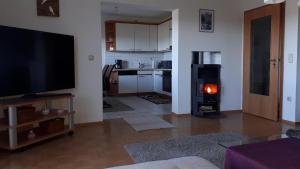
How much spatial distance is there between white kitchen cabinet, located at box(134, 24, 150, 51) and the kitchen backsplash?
0.31m

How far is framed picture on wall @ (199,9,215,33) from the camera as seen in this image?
4895mm

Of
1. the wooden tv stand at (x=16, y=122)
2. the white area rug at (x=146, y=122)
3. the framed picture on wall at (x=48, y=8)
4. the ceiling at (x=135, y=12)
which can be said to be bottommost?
the white area rug at (x=146, y=122)

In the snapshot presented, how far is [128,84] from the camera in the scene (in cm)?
761

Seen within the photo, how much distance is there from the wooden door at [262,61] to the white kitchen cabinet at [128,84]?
3.45 metres

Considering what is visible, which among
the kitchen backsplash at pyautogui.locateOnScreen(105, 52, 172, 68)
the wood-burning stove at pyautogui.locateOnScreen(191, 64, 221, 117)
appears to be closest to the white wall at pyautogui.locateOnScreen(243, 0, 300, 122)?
the wood-burning stove at pyautogui.locateOnScreen(191, 64, 221, 117)

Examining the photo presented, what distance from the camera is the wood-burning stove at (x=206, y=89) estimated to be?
190 inches

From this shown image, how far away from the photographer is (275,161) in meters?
1.58

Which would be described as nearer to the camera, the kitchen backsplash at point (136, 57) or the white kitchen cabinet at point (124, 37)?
the white kitchen cabinet at point (124, 37)

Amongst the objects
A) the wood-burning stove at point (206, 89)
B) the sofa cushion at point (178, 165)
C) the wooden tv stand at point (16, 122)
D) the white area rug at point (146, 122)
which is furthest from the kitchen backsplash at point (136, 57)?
the sofa cushion at point (178, 165)

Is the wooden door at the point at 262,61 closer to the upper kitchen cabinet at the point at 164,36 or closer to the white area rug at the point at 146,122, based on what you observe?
the white area rug at the point at 146,122

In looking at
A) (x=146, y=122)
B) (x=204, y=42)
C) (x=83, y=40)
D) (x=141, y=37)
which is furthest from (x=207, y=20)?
(x=141, y=37)

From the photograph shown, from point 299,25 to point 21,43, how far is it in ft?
13.2

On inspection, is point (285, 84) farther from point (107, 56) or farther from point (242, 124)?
point (107, 56)

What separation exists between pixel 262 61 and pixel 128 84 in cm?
398
